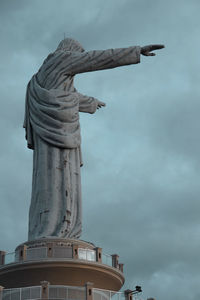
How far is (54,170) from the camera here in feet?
84.8

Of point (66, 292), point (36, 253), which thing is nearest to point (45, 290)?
point (66, 292)

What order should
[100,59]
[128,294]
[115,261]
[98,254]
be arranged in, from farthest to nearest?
[100,59] < [115,261] < [98,254] < [128,294]

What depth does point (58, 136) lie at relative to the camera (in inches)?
1026

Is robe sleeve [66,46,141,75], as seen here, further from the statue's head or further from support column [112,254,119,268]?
support column [112,254,119,268]

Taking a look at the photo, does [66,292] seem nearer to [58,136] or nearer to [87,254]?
[87,254]

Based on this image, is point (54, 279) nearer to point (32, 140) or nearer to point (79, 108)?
point (32, 140)

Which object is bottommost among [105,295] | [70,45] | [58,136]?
[105,295]

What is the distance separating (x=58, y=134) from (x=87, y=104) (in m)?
3.81

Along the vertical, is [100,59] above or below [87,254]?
above

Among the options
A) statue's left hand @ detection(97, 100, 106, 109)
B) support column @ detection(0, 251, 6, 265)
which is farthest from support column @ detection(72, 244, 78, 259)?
statue's left hand @ detection(97, 100, 106, 109)

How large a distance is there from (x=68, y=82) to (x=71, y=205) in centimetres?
609

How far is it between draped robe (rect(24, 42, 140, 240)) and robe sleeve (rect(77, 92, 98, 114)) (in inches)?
6.1

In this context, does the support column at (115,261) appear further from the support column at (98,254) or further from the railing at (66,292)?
the railing at (66,292)

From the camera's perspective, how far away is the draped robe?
2502 cm
